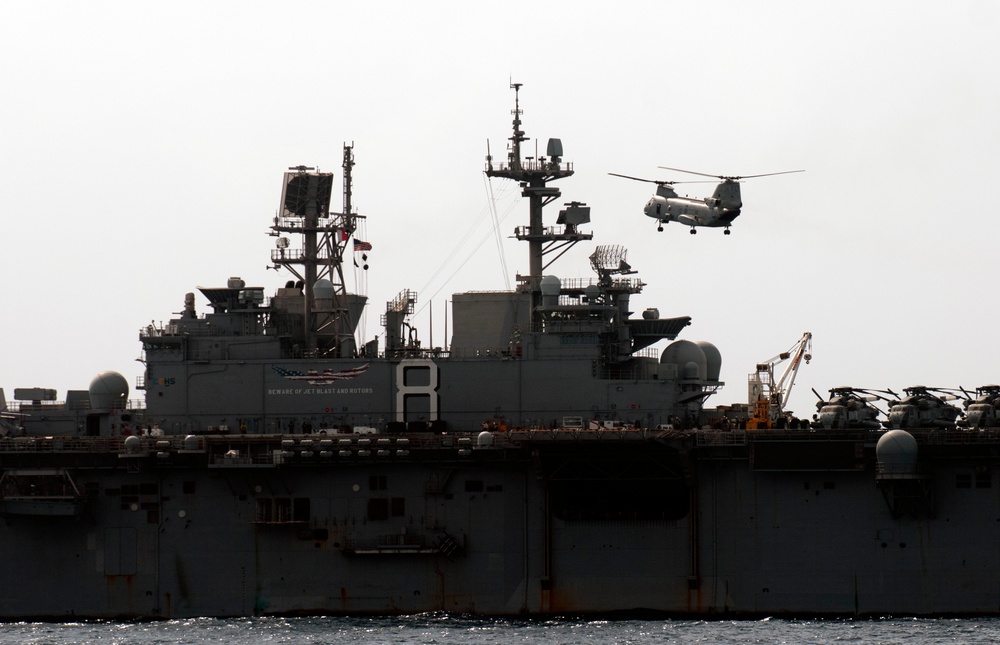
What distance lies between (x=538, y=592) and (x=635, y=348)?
8.89 m

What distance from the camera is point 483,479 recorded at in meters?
52.4

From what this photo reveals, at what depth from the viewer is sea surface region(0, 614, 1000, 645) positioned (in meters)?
47.3

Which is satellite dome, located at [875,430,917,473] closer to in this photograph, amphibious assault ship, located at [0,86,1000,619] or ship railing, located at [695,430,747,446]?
amphibious assault ship, located at [0,86,1000,619]

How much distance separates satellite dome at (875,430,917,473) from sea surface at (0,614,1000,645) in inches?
171

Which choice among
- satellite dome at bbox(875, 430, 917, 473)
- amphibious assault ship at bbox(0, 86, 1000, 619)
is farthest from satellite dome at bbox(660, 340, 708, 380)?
satellite dome at bbox(875, 430, 917, 473)

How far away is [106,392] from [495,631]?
15.6 meters

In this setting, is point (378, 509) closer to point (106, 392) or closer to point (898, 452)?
point (106, 392)

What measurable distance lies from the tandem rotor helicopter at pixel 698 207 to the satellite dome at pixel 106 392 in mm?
17678

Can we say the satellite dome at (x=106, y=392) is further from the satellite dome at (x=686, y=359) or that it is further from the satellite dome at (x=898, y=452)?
the satellite dome at (x=898, y=452)

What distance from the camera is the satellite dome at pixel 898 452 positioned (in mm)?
49625

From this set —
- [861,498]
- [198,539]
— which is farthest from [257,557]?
[861,498]

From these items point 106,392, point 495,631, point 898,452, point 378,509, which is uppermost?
point 106,392

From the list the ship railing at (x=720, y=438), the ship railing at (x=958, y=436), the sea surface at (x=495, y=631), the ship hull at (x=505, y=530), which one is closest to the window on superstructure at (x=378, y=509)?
the ship hull at (x=505, y=530)

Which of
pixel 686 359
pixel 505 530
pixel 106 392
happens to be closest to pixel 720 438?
pixel 686 359
